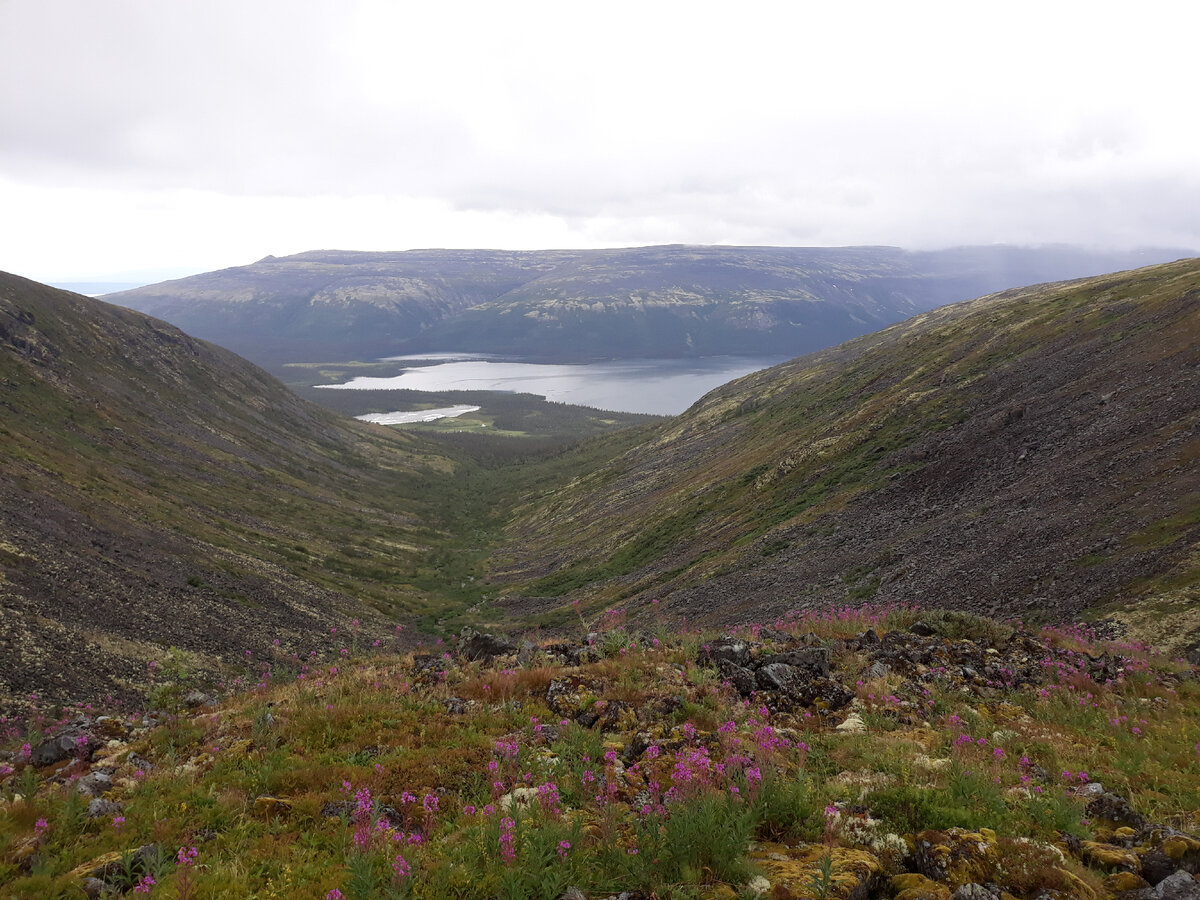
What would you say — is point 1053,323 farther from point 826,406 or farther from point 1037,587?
point 1037,587

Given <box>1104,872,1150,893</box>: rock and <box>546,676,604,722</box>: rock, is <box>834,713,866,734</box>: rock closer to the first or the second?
<box>1104,872,1150,893</box>: rock

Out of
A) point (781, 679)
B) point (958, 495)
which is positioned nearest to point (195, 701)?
point (781, 679)

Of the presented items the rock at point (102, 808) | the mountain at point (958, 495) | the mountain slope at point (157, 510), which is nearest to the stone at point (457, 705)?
the rock at point (102, 808)

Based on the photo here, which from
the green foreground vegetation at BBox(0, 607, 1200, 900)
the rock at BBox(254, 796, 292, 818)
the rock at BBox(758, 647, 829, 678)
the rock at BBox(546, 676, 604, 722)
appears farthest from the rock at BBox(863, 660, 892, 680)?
the rock at BBox(254, 796, 292, 818)

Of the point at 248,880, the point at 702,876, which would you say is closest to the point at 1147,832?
the point at 702,876

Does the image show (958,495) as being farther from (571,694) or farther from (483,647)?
(571,694)
